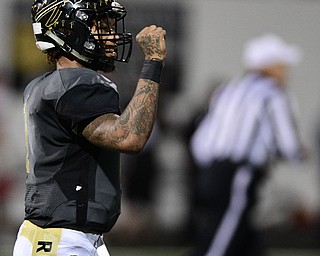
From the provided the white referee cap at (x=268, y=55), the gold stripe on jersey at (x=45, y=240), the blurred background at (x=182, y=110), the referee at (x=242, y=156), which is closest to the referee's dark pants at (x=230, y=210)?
the referee at (x=242, y=156)

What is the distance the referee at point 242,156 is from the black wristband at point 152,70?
3354mm

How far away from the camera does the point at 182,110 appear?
1198 centimetres

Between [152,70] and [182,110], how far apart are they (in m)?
8.01

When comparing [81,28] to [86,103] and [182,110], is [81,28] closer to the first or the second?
[86,103]

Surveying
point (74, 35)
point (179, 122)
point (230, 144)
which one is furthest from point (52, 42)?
point (179, 122)

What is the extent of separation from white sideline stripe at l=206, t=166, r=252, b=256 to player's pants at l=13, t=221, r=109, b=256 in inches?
129

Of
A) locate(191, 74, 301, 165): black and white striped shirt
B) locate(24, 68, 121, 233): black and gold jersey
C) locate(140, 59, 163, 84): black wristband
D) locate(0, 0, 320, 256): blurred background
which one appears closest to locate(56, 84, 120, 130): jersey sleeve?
locate(24, 68, 121, 233): black and gold jersey

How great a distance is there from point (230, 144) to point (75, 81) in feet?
11.6

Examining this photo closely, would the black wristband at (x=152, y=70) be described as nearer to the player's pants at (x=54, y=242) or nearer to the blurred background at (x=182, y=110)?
the player's pants at (x=54, y=242)

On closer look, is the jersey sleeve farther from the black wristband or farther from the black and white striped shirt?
the black and white striped shirt

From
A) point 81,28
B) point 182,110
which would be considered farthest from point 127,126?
point 182,110

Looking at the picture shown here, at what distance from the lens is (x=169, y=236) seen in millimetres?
11133

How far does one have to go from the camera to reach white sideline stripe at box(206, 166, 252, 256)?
23.8ft

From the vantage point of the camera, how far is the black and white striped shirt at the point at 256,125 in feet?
23.8
